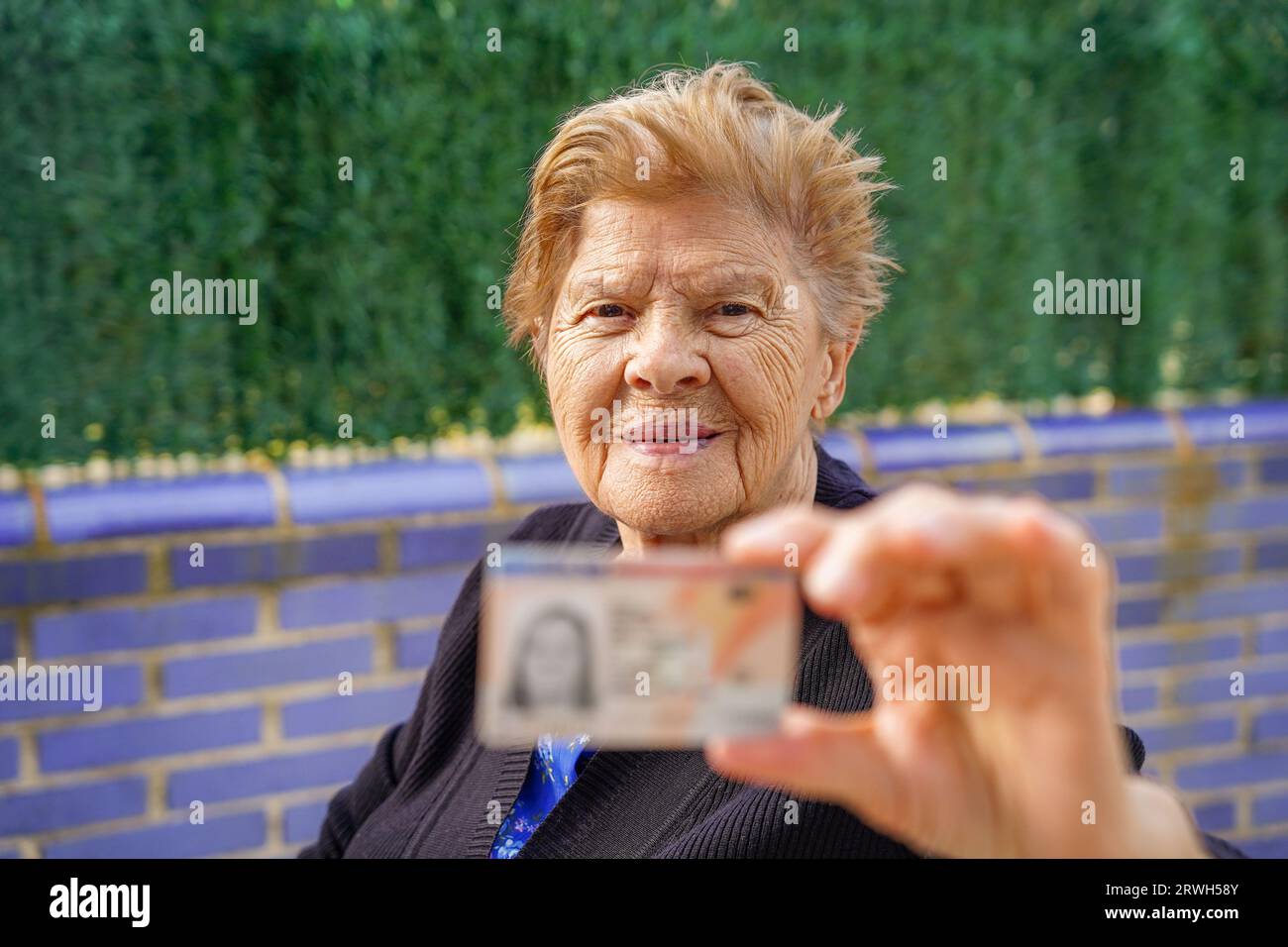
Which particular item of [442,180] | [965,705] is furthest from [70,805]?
[965,705]

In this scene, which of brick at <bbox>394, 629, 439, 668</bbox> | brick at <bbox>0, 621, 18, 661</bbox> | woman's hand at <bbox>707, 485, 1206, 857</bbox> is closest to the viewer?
woman's hand at <bbox>707, 485, 1206, 857</bbox>

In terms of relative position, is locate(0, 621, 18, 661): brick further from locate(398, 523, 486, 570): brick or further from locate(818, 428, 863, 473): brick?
locate(818, 428, 863, 473): brick

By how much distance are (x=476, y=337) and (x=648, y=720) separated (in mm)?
2846

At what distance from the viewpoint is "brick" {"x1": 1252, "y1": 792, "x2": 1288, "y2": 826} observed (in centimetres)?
447

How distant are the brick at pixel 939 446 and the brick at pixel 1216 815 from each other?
60.2 inches

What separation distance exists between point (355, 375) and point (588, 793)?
209 centimetres

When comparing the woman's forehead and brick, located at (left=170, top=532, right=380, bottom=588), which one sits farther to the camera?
brick, located at (left=170, top=532, right=380, bottom=588)

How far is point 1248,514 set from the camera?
4445 mm

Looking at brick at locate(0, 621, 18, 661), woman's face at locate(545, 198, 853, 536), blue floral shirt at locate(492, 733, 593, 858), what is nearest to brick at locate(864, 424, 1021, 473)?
woman's face at locate(545, 198, 853, 536)

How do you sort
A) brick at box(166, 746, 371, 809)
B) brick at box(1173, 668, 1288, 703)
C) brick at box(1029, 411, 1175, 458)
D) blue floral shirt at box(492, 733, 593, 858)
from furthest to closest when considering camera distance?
1. brick at box(1173, 668, 1288, 703)
2. brick at box(1029, 411, 1175, 458)
3. brick at box(166, 746, 371, 809)
4. blue floral shirt at box(492, 733, 593, 858)

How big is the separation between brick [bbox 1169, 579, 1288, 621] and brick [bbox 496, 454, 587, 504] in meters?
2.33

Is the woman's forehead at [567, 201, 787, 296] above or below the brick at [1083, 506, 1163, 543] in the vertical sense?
above

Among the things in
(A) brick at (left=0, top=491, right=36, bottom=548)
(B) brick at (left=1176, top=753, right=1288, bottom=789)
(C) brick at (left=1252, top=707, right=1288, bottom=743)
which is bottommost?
(B) brick at (left=1176, top=753, right=1288, bottom=789)
